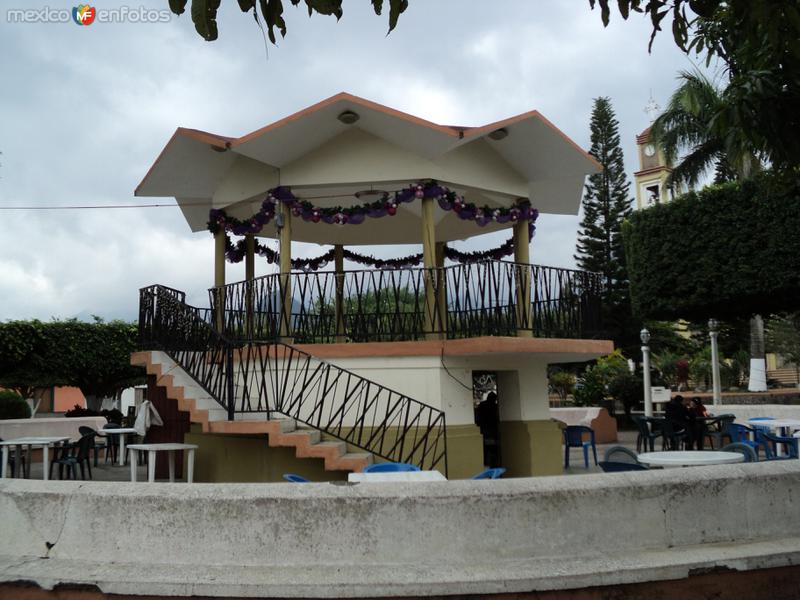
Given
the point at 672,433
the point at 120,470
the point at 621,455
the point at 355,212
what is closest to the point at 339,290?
the point at 355,212

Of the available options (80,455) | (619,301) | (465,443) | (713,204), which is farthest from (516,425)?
(619,301)

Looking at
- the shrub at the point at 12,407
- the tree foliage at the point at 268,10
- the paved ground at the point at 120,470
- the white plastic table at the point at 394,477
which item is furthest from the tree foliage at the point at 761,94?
the shrub at the point at 12,407

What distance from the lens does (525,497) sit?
4.06 m

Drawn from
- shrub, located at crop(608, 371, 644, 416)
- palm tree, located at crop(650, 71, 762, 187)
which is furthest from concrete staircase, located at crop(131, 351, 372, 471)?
palm tree, located at crop(650, 71, 762, 187)

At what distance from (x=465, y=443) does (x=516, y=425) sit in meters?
1.57

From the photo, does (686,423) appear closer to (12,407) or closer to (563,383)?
(12,407)

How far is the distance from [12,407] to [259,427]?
13.6 m

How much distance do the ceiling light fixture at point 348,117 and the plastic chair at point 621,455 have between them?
6.09 meters

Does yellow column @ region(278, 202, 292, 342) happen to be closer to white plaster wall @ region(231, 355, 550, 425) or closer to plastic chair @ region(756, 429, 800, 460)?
white plaster wall @ region(231, 355, 550, 425)

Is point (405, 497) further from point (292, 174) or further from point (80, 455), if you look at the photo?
point (80, 455)

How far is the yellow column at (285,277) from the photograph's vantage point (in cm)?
1113

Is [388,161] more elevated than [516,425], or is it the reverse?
[388,161]

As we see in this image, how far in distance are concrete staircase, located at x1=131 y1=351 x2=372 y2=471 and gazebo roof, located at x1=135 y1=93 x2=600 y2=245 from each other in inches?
137

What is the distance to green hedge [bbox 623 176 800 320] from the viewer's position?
1936 cm
